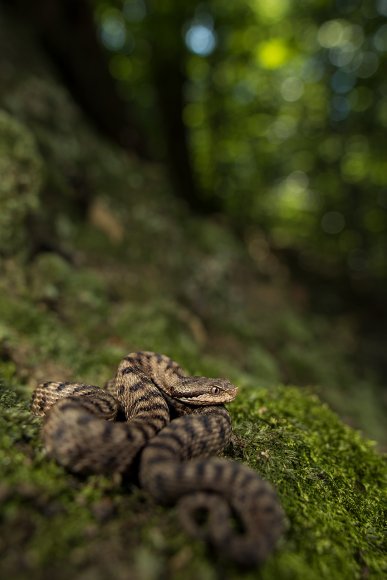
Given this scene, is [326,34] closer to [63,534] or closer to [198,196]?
[198,196]

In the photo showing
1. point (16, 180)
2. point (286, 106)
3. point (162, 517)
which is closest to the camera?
point (162, 517)

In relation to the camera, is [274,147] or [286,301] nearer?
[286,301]

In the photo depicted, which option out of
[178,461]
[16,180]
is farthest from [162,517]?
[16,180]

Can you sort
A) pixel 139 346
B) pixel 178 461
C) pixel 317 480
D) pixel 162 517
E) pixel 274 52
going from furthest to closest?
pixel 274 52 → pixel 139 346 → pixel 317 480 → pixel 178 461 → pixel 162 517

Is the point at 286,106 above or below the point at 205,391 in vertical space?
above

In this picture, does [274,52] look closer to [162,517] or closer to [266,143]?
[266,143]

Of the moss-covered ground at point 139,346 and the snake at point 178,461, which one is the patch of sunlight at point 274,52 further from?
the snake at point 178,461

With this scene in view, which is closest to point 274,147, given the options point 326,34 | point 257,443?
point 326,34

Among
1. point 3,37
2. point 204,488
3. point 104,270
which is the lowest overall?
point 204,488
